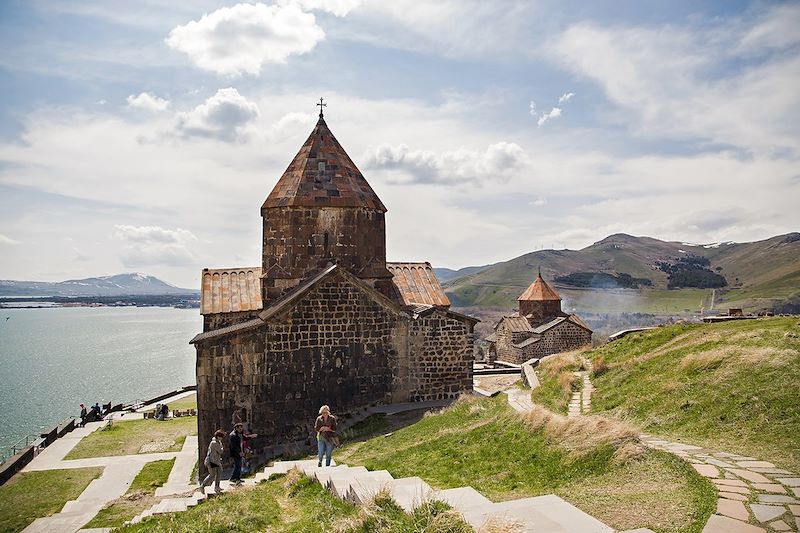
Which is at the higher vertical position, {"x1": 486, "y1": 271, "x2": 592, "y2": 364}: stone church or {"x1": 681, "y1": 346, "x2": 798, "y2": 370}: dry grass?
{"x1": 681, "y1": 346, "x2": 798, "y2": 370}: dry grass

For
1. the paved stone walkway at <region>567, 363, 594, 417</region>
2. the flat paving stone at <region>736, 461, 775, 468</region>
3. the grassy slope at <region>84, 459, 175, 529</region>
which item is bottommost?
the grassy slope at <region>84, 459, 175, 529</region>

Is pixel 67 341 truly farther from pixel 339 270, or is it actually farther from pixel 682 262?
pixel 682 262

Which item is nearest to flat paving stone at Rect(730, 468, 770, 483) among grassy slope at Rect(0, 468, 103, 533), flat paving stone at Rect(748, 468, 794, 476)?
flat paving stone at Rect(748, 468, 794, 476)

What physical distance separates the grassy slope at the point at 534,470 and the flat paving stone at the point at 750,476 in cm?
49

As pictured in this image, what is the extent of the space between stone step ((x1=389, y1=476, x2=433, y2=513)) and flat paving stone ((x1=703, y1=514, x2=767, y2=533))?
8.16 ft

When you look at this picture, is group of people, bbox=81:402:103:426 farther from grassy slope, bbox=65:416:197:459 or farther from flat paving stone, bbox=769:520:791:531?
flat paving stone, bbox=769:520:791:531

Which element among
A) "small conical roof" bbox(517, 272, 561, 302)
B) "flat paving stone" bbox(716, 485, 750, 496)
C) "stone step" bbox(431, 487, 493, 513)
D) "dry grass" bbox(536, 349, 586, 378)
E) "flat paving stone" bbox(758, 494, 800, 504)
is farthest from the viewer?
"small conical roof" bbox(517, 272, 561, 302)

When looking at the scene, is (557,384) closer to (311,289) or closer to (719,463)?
(311,289)

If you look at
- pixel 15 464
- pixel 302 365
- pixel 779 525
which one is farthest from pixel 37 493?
pixel 779 525

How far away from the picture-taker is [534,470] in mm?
7719

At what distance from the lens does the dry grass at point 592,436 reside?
7.31 meters

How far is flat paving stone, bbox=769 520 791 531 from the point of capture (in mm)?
4867

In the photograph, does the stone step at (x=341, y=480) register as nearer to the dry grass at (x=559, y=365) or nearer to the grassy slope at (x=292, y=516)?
the grassy slope at (x=292, y=516)

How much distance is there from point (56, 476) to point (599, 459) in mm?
15356
